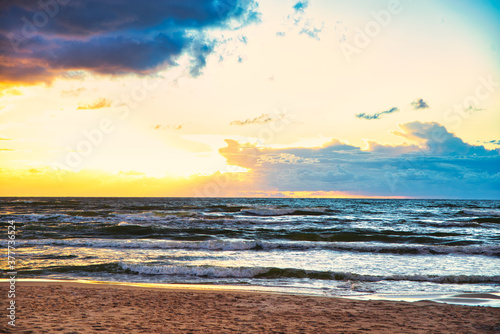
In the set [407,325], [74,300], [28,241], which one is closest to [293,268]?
[407,325]

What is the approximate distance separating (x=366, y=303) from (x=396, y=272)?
5.87 m

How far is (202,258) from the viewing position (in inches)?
682

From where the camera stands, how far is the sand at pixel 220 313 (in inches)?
280

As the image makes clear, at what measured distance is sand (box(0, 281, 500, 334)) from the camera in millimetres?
7109

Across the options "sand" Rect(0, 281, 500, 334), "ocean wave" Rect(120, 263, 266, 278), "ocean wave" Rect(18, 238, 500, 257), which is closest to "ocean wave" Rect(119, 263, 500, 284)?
"ocean wave" Rect(120, 263, 266, 278)

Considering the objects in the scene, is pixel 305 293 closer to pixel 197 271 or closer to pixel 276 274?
pixel 276 274

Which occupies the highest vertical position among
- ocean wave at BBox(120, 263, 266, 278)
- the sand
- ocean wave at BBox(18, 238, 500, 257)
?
the sand

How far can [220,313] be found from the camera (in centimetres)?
829

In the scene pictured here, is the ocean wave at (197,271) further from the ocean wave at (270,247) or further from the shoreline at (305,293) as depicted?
the ocean wave at (270,247)

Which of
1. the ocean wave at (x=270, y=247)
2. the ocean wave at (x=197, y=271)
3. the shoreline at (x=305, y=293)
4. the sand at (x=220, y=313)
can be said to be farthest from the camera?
the ocean wave at (x=270, y=247)

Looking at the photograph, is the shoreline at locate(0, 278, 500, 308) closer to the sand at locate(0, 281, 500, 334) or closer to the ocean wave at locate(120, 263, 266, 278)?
the sand at locate(0, 281, 500, 334)

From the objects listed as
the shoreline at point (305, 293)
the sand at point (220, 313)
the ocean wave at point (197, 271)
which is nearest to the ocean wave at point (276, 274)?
the ocean wave at point (197, 271)

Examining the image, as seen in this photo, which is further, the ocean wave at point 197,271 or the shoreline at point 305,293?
the ocean wave at point 197,271

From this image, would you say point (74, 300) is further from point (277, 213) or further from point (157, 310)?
point (277, 213)
